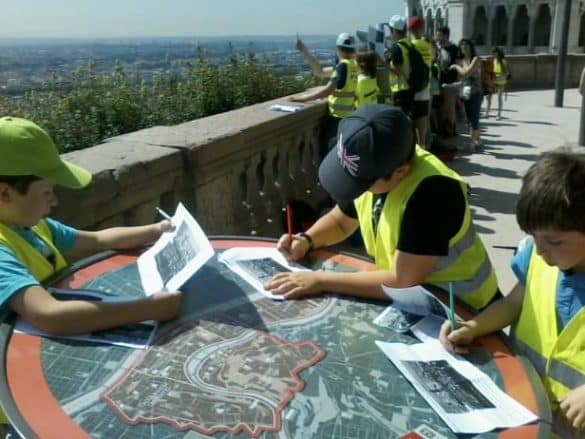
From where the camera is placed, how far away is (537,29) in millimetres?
61469

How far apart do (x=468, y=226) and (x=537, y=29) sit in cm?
6561

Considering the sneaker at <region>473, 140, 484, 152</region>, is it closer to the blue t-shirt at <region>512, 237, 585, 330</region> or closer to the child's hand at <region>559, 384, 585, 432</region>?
the blue t-shirt at <region>512, 237, 585, 330</region>

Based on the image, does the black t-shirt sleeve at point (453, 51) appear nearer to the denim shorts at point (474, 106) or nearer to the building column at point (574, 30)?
the denim shorts at point (474, 106)

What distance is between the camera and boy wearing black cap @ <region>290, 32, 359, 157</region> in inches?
259

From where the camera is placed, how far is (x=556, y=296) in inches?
78.4

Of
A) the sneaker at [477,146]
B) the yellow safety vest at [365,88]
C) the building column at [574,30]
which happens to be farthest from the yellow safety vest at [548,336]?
the building column at [574,30]

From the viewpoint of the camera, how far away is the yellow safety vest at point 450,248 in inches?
90.3

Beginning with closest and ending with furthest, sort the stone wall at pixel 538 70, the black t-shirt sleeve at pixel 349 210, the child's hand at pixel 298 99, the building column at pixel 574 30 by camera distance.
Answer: the black t-shirt sleeve at pixel 349 210 < the child's hand at pixel 298 99 < the stone wall at pixel 538 70 < the building column at pixel 574 30

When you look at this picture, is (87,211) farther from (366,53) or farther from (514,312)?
(366,53)

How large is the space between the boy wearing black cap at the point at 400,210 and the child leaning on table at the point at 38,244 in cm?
57

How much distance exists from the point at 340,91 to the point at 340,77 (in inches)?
6.4

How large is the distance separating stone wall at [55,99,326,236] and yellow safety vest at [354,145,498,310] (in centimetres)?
145

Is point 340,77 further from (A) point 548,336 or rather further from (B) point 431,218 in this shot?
(A) point 548,336

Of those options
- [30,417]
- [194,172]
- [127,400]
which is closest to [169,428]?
[127,400]
